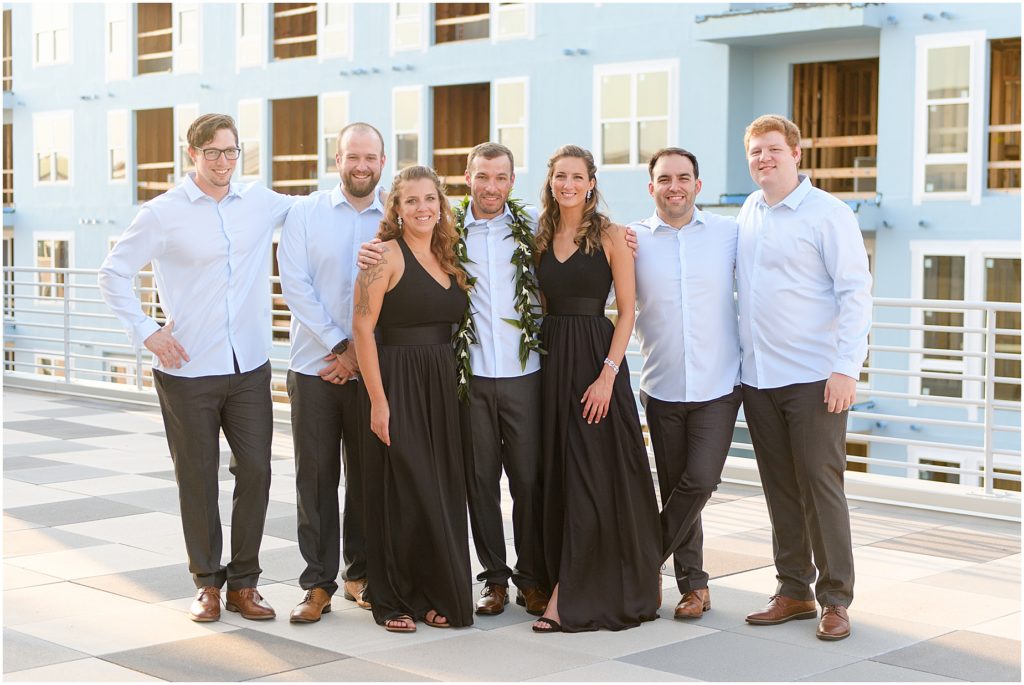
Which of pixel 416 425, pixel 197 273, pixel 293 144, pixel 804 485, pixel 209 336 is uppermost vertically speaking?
pixel 293 144

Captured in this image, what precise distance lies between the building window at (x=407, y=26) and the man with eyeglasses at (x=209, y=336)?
741 inches

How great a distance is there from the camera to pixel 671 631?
4996 mm

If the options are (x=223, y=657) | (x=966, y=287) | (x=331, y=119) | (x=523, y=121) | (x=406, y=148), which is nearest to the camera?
(x=223, y=657)

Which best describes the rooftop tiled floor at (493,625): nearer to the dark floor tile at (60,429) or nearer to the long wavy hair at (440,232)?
the long wavy hair at (440,232)

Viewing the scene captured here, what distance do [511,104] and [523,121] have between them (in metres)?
0.39

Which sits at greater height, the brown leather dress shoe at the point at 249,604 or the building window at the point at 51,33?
the building window at the point at 51,33

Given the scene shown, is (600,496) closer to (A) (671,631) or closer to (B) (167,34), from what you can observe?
(A) (671,631)

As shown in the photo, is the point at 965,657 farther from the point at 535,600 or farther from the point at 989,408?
the point at 989,408

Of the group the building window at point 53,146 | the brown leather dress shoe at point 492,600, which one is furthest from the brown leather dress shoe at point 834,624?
the building window at point 53,146

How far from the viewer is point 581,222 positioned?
16.8ft

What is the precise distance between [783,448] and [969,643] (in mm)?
936

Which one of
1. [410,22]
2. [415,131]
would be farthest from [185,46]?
[415,131]

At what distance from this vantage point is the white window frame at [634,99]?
66.4 feet

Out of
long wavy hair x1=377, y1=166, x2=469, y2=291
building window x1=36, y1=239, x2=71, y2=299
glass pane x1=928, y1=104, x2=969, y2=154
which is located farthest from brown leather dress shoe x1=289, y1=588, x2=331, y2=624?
building window x1=36, y1=239, x2=71, y2=299
